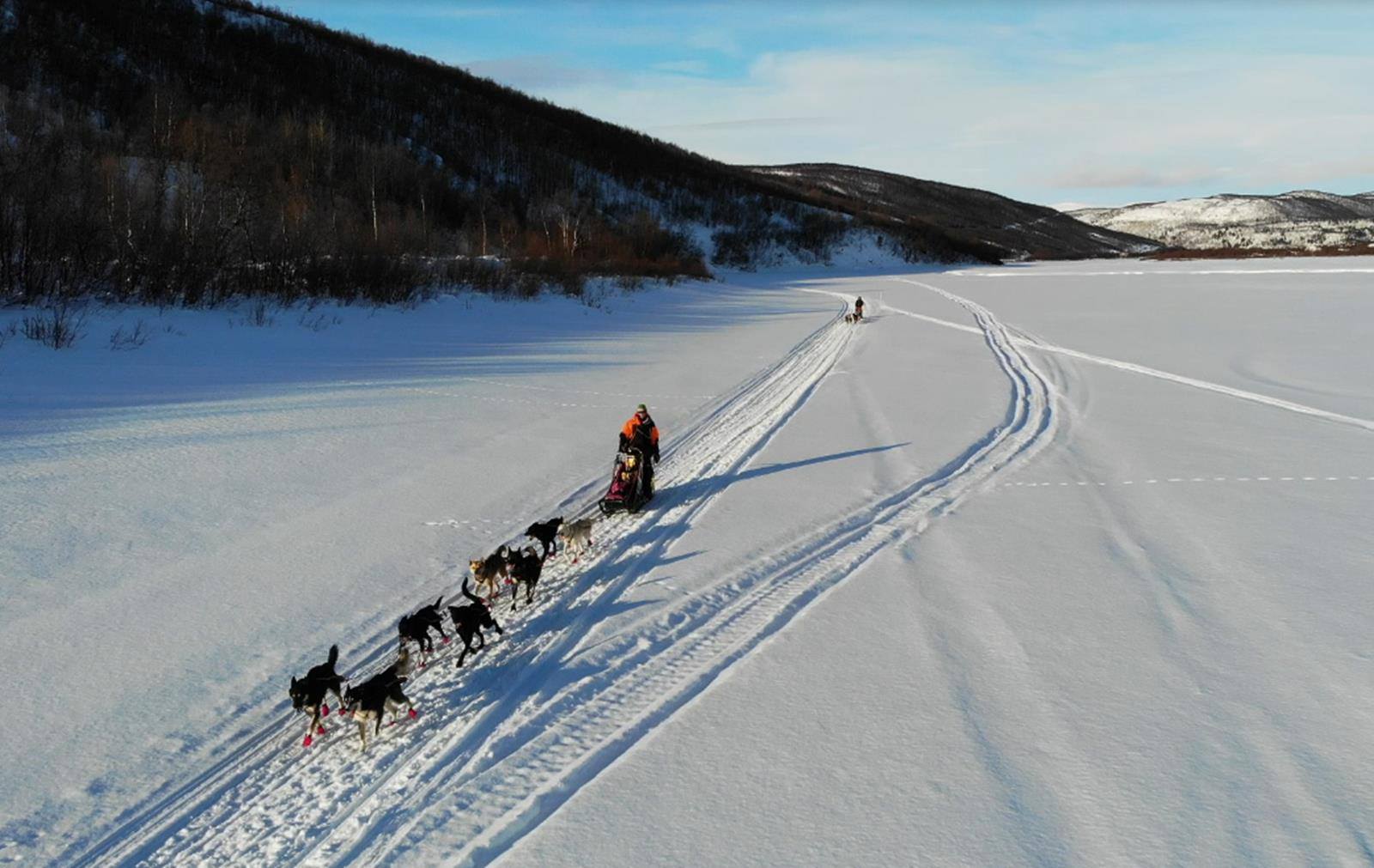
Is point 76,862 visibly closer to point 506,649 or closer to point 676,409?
point 506,649

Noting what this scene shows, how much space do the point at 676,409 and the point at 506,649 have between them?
7.10 meters

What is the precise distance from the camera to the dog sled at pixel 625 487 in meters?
7.00

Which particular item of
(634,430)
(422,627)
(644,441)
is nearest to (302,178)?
(634,430)

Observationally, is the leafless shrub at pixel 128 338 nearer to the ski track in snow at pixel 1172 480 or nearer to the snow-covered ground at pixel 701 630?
the snow-covered ground at pixel 701 630

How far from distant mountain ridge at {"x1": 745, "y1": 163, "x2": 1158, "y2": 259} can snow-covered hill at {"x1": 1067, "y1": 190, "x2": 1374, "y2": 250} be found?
31.9 ft

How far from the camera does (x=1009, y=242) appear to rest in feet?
431

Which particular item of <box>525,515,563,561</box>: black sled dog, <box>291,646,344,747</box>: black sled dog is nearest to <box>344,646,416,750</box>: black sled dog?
<box>291,646,344,747</box>: black sled dog

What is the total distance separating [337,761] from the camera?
145 inches

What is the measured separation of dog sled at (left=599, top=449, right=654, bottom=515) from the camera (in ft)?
23.0

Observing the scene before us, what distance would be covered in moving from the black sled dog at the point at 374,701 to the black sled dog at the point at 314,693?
9cm

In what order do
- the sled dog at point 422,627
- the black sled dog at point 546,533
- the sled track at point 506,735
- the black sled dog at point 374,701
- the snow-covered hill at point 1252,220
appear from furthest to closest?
1. the snow-covered hill at point 1252,220
2. the black sled dog at point 546,533
3. the sled dog at point 422,627
4. the black sled dog at point 374,701
5. the sled track at point 506,735

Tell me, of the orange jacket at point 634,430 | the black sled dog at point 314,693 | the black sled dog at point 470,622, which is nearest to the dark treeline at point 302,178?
the orange jacket at point 634,430

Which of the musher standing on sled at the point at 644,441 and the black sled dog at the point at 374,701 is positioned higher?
the musher standing on sled at the point at 644,441

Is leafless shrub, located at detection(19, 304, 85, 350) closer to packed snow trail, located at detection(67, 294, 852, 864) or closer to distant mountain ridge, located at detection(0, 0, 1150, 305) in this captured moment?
distant mountain ridge, located at detection(0, 0, 1150, 305)
